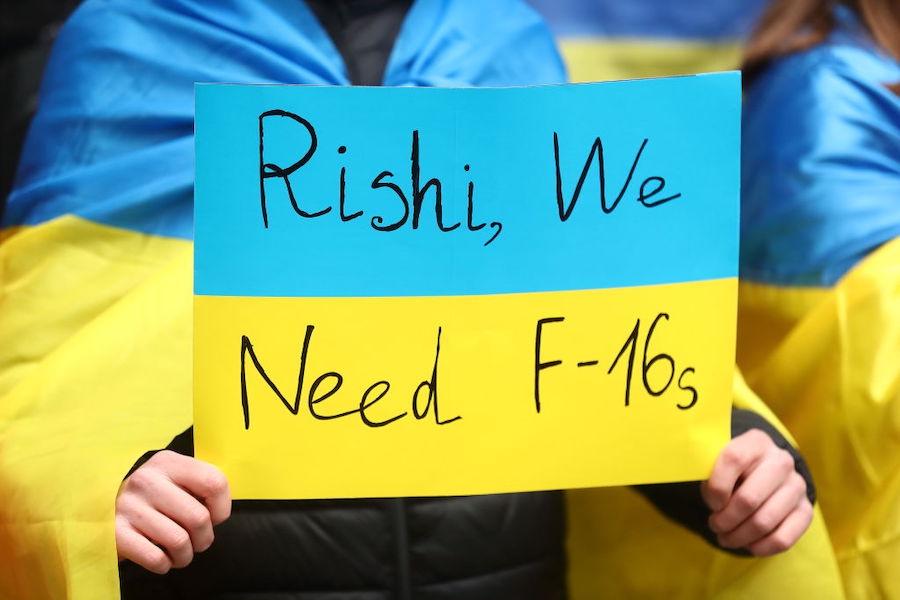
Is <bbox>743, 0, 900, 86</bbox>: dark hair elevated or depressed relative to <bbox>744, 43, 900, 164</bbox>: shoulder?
elevated

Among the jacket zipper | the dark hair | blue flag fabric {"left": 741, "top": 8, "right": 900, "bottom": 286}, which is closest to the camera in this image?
the jacket zipper

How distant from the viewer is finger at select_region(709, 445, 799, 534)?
2.06 feet

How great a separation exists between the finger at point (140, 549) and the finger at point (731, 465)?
12.4 inches

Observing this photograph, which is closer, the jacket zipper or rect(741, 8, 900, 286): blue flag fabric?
the jacket zipper

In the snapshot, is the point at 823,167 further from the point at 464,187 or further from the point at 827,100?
the point at 464,187

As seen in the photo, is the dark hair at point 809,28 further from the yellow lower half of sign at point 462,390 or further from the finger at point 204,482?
the finger at point 204,482

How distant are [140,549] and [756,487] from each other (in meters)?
0.36

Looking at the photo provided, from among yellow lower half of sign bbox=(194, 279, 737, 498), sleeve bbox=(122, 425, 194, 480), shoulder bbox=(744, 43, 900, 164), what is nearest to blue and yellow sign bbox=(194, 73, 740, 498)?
yellow lower half of sign bbox=(194, 279, 737, 498)

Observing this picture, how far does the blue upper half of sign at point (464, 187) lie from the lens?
546 mm

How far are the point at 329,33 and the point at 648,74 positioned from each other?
0.46m

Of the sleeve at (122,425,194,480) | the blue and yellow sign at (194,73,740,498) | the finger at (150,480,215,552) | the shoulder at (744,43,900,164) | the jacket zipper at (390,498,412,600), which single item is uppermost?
the shoulder at (744,43,900,164)

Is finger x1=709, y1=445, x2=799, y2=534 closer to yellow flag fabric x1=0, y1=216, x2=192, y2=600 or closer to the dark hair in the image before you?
yellow flag fabric x1=0, y1=216, x2=192, y2=600

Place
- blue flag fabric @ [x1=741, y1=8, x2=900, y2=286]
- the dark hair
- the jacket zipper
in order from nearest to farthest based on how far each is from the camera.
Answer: the jacket zipper < blue flag fabric @ [x1=741, y1=8, x2=900, y2=286] < the dark hair

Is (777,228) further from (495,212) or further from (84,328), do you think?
(84,328)
